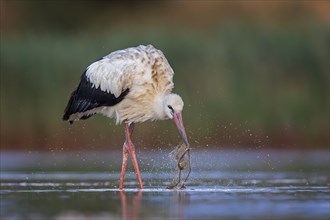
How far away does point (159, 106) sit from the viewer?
15609 millimetres

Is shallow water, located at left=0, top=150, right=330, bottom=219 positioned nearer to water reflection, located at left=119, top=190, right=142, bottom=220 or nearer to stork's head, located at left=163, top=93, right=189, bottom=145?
water reflection, located at left=119, top=190, right=142, bottom=220

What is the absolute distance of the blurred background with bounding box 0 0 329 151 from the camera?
23.5 meters

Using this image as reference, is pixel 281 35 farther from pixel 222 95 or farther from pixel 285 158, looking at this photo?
pixel 285 158

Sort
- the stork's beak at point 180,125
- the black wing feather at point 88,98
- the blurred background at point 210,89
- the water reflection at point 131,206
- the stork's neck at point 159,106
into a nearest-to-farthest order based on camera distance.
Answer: the water reflection at point 131,206 < the stork's beak at point 180,125 < the stork's neck at point 159,106 < the black wing feather at point 88,98 < the blurred background at point 210,89

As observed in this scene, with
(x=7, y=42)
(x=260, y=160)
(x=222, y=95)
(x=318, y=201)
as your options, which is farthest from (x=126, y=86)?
(x=7, y=42)

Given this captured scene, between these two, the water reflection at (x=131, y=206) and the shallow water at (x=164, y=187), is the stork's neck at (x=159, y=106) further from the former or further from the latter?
the water reflection at (x=131, y=206)

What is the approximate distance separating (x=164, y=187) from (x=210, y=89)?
28.4 ft

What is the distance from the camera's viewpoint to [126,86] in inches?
627

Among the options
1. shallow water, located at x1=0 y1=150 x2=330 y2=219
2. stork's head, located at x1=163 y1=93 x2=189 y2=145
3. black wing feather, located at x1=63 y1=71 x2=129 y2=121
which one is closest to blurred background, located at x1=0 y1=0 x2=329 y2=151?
shallow water, located at x1=0 y1=150 x2=330 y2=219

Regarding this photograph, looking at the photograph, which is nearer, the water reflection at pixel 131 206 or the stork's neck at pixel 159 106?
the water reflection at pixel 131 206

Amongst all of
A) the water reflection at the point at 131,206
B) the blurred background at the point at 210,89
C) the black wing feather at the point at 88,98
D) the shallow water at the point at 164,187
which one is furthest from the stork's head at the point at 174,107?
the blurred background at the point at 210,89

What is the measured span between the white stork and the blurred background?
20.5 ft

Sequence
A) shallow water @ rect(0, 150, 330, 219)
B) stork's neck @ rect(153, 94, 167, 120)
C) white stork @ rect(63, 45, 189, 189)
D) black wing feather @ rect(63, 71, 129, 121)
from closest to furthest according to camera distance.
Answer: shallow water @ rect(0, 150, 330, 219)
stork's neck @ rect(153, 94, 167, 120)
white stork @ rect(63, 45, 189, 189)
black wing feather @ rect(63, 71, 129, 121)

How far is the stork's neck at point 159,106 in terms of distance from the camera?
614 inches
